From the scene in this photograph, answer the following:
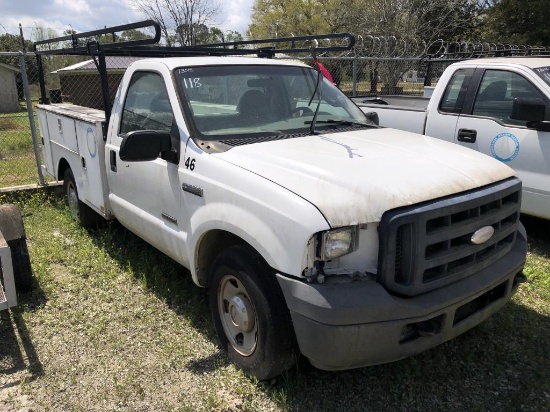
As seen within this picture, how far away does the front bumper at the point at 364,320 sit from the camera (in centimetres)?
240

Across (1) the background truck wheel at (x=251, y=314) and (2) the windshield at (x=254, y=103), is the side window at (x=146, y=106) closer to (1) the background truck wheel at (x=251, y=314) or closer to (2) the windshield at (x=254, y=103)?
(2) the windshield at (x=254, y=103)

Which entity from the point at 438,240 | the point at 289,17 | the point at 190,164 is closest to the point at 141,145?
the point at 190,164

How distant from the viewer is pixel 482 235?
2.77 m

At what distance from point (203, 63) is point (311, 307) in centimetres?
225

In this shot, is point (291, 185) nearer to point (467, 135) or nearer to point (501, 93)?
point (467, 135)

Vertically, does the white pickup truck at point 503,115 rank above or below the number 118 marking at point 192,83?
below

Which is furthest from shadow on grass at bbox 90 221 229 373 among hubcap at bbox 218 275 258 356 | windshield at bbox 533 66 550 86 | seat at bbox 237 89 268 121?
windshield at bbox 533 66 550 86

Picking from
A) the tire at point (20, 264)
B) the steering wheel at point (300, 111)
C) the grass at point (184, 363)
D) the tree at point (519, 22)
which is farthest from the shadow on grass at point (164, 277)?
the tree at point (519, 22)

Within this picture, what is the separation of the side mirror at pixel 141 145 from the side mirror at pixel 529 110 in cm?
356

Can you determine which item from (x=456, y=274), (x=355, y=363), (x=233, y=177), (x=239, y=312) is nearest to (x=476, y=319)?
(x=456, y=274)

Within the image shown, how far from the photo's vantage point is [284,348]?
2.80m

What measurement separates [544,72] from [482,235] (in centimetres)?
337

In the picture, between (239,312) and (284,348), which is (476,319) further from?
(239,312)

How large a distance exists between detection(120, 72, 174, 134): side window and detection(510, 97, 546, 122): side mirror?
346 cm
